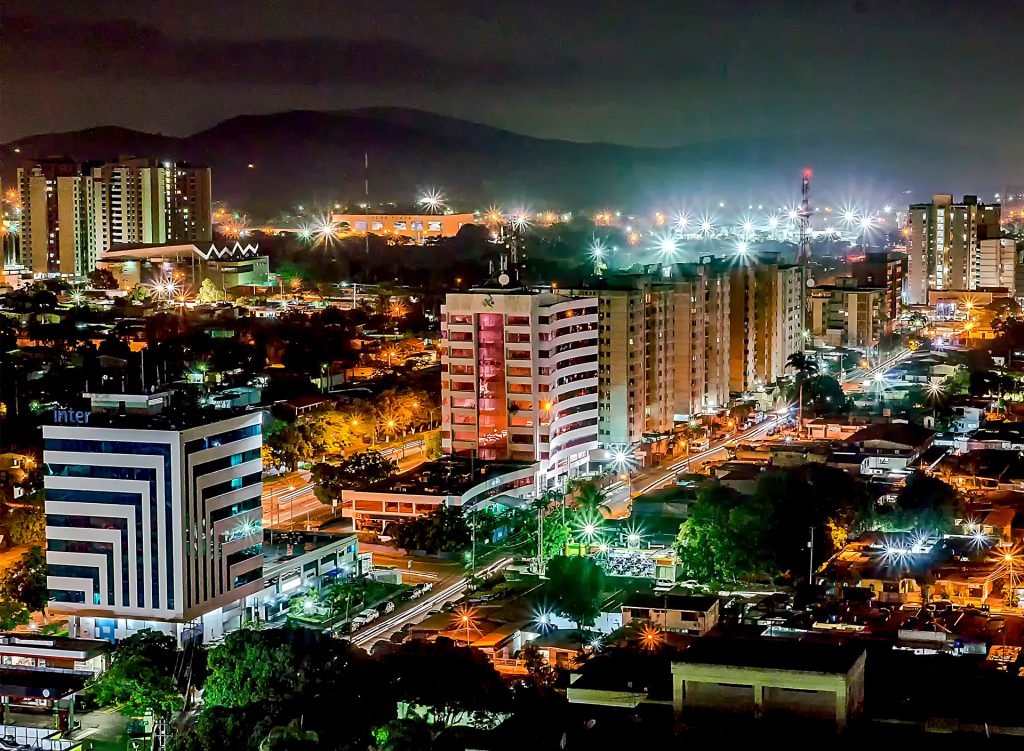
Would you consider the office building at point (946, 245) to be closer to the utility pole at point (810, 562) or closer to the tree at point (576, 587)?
the utility pole at point (810, 562)

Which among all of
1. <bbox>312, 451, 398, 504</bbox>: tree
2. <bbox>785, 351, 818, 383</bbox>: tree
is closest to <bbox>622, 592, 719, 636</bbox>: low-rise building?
<bbox>312, 451, 398, 504</bbox>: tree

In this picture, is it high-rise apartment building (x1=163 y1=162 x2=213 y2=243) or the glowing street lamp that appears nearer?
high-rise apartment building (x1=163 y1=162 x2=213 y2=243)

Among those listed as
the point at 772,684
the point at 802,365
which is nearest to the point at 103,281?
the point at 802,365

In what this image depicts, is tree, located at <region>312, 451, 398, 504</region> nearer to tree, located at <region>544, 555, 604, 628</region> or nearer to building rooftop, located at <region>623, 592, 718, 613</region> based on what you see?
tree, located at <region>544, 555, 604, 628</region>

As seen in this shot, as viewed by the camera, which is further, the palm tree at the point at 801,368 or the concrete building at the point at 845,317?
the concrete building at the point at 845,317

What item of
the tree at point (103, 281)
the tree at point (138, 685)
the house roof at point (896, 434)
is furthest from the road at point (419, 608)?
the tree at point (103, 281)

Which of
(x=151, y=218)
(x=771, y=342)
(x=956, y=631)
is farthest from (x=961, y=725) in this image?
(x=151, y=218)

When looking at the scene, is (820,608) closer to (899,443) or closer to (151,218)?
(899,443)
